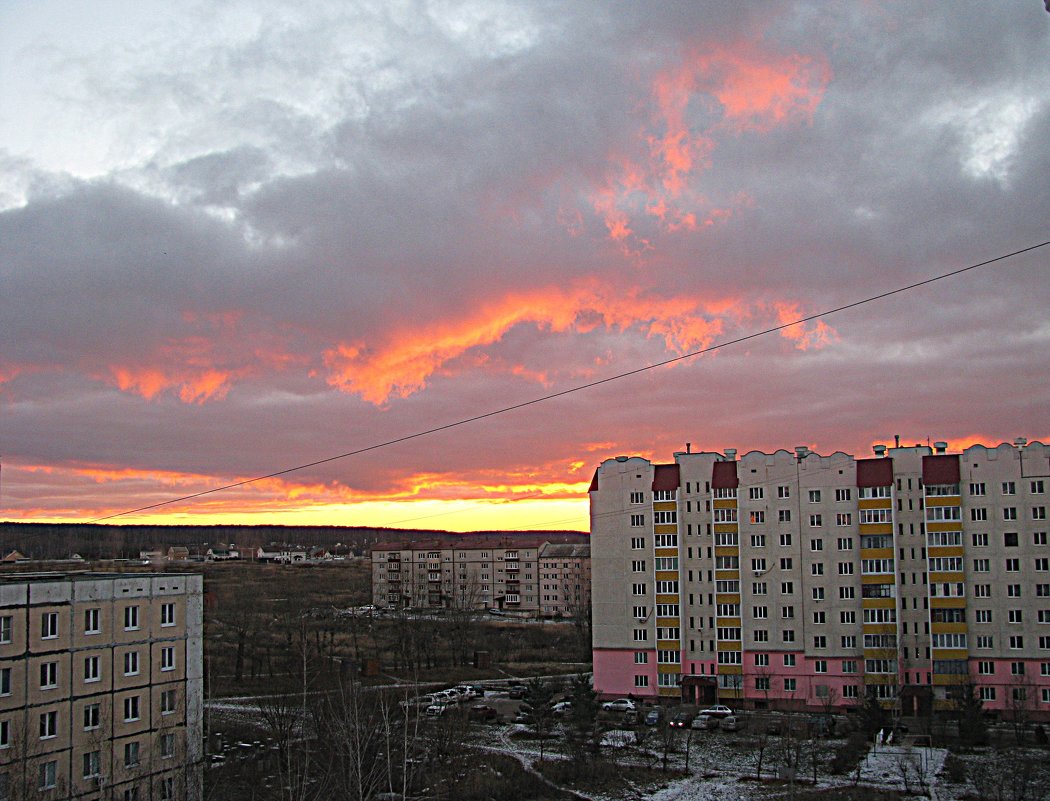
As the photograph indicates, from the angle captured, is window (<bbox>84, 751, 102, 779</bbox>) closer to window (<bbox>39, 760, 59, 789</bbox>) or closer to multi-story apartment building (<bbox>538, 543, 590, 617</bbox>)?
window (<bbox>39, 760, 59, 789</bbox>)

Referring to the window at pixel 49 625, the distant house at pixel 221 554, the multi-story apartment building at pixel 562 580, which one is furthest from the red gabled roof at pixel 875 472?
the distant house at pixel 221 554

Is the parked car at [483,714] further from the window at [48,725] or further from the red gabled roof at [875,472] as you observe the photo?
the window at [48,725]

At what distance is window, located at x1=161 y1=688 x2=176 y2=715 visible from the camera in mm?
28844

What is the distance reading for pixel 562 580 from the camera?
10369 centimetres

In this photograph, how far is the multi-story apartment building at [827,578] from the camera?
152ft

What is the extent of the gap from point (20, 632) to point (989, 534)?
4410 cm

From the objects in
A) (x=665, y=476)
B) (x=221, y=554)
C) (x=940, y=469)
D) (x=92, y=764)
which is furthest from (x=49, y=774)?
(x=221, y=554)

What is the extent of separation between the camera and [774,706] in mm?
47875

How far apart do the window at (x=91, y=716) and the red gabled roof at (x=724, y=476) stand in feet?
114

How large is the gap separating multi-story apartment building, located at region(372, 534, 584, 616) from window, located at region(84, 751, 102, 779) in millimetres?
79813

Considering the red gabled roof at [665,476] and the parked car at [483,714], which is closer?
the parked car at [483,714]

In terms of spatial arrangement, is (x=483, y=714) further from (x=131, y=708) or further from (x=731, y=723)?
(x=131, y=708)

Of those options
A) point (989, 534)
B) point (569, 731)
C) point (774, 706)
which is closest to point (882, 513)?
point (989, 534)

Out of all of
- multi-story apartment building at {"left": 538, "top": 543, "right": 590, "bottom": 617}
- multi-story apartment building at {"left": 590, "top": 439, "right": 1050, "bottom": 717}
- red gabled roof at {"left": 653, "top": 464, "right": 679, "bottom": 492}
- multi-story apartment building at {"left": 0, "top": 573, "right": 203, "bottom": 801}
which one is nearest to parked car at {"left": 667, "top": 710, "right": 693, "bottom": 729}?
multi-story apartment building at {"left": 590, "top": 439, "right": 1050, "bottom": 717}
